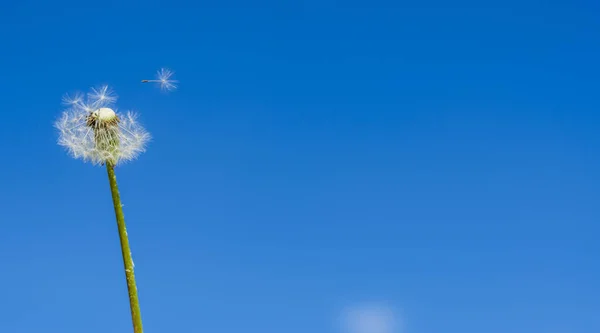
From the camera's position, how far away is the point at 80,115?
14445 mm

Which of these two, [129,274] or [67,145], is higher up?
[67,145]

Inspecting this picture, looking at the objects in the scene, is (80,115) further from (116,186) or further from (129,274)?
(129,274)

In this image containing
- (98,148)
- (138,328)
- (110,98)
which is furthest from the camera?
(110,98)

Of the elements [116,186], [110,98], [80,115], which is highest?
[110,98]

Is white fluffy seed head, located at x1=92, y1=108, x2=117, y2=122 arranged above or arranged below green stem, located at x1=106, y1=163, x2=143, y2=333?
above

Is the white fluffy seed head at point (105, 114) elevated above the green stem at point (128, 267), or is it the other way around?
the white fluffy seed head at point (105, 114)

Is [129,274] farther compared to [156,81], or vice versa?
[156,81]

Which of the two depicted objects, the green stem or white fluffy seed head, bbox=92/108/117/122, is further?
white fluffy seed head, bbox=92/108/117/122

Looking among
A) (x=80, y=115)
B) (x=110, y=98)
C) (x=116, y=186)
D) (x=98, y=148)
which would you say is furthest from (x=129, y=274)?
(x=110, y=98)

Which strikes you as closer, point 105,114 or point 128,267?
point 128,267

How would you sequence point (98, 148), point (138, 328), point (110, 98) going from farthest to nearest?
point (110, 98)
point (98, 148)
point (138, 328)

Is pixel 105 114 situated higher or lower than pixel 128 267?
higher

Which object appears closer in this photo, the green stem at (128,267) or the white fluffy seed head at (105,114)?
the green stem at (128,267)

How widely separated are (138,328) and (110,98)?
6.82 metres
